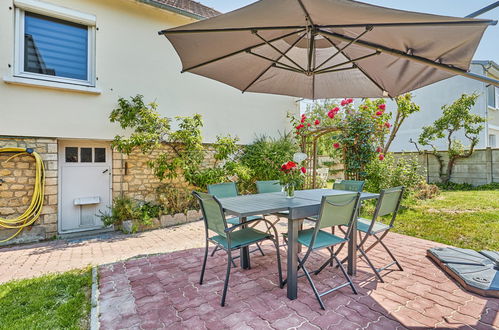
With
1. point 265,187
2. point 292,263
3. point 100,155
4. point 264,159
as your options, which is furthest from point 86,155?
point 292,263

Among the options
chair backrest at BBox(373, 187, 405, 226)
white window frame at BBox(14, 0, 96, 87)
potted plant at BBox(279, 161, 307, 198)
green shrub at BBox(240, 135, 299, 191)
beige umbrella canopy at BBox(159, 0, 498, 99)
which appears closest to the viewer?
beige umbrella canopy at BBox(159, 0, 498, 99)

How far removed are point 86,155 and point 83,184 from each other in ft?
2.15

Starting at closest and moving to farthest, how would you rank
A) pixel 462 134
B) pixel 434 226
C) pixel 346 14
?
pixel 346 14 < pixel 434 226 < pixel 462 134

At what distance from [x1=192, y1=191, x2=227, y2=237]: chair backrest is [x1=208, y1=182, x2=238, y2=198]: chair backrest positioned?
0.91m

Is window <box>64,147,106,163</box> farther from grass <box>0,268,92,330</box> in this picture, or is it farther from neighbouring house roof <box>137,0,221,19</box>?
neighbouring house roof <box>137,0,221,19</box>

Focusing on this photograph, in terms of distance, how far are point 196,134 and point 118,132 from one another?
174cm

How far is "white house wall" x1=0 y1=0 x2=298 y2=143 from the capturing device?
5059mm

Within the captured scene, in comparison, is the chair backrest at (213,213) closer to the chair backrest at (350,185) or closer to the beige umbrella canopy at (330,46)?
the beige umbrella canopy at (330,46)

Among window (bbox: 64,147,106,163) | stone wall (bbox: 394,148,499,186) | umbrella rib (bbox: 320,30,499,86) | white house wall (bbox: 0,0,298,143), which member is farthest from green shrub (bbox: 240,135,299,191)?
stone wall (bbox: 394,148,499,186)

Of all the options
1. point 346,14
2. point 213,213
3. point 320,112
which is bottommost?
point 213,213

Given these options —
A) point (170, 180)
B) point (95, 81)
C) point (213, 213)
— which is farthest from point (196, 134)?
point (213, 213)

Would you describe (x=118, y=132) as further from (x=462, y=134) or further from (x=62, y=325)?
(x=462, y=134)

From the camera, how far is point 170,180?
268 inches

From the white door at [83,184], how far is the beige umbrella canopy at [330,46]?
3771mm
